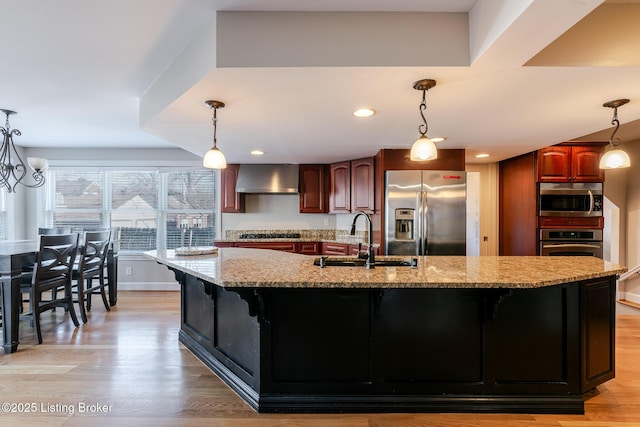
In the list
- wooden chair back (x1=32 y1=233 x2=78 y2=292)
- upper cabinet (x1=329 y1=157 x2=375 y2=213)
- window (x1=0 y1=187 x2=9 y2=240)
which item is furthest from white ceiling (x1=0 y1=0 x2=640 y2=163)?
window (x1=0 y1=187 x2=9 y2=240)

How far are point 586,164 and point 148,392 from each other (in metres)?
5.03

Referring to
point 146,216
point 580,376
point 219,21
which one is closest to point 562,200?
point 580,376

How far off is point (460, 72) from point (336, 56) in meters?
0.70

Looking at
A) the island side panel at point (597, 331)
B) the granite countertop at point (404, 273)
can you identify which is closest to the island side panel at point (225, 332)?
the granite countertop at point (404, 273)

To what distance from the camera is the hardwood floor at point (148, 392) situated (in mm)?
1810

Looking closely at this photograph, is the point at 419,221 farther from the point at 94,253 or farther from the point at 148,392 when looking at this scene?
the point at 94,253

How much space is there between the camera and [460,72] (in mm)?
1774

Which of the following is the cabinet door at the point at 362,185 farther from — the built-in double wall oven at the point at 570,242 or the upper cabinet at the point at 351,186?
the built-in double wall oven at the point at 570,242

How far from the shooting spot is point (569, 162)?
153 inches

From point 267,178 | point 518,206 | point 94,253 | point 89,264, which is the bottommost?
point 89,264

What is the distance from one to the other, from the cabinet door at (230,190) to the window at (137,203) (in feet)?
0.94

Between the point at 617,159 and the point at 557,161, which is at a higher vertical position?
the point at 557,161

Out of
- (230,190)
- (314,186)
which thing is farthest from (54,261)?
(314,186)

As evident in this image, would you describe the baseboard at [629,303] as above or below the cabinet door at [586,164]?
below
